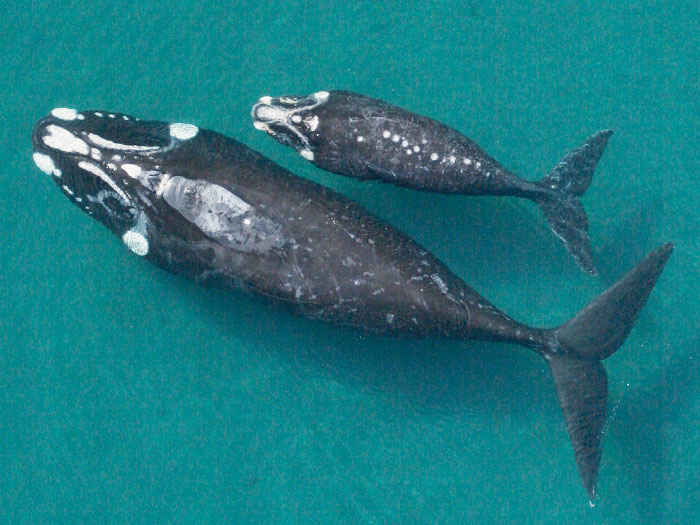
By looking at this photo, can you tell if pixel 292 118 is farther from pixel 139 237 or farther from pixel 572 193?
pixel 572 193

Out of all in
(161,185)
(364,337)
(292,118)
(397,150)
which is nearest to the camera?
(161,185)

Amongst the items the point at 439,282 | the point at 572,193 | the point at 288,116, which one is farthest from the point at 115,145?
the point at 572,193

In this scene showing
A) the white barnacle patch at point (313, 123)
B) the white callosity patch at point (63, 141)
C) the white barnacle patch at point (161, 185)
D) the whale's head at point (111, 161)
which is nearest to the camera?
the white barnacle patch at point (161, 185)

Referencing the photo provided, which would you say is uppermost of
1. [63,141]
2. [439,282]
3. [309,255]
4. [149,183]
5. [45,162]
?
[63,141]

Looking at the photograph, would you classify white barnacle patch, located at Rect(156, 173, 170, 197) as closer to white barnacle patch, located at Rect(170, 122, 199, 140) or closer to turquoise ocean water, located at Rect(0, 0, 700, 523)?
white barnacle patch, located at Rect(170, 122, 199, 140)

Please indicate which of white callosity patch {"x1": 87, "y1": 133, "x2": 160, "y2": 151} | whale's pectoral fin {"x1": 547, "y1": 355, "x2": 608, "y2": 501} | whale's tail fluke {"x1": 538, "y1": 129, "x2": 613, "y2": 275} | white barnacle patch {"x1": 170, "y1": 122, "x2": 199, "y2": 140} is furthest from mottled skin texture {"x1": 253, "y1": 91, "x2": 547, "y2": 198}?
whale's pectoral fin {"x1": 547, "y1": 355, "x2": 608, "y2": 501}

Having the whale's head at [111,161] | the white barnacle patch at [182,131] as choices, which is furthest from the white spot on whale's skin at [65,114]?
the white barnacle patch at [182,131]

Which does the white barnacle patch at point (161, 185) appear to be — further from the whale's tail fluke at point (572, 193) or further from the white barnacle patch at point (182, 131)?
the whale's tail fluke at point (572, 193)
